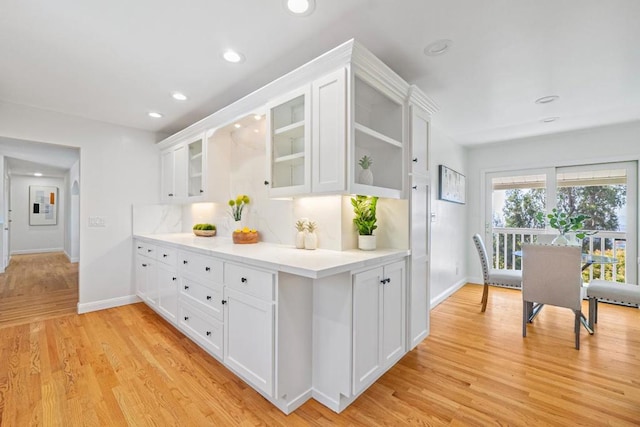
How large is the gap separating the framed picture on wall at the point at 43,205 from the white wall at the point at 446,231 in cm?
1031

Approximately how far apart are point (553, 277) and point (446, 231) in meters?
1.52

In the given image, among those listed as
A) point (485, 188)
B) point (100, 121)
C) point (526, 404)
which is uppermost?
point (100, 121)

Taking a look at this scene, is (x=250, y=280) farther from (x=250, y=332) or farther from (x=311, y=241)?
(x=311, y=241)

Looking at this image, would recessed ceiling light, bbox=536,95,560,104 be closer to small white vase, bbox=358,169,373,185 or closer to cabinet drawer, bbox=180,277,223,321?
small white vase, bbox=358,169,373,185

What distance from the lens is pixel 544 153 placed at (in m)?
4.38

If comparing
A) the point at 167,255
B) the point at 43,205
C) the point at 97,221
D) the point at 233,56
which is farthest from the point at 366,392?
the point at 43,205

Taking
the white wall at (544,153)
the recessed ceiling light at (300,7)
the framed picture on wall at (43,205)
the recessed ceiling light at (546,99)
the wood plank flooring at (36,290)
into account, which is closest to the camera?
the recessed ceiling light at (300,7)

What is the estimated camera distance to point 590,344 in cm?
266

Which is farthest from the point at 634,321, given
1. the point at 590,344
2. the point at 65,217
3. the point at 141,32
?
the point at 65,217

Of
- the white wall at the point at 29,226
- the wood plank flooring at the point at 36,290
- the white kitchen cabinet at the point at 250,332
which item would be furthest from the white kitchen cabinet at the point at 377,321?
the white wall at the point at 29,226

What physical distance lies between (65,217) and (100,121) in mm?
6466

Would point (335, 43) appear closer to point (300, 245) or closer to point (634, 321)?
point (300, 245)

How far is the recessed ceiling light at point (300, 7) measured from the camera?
159 cm

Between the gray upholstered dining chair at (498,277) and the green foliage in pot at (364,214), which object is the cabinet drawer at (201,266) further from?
the gray upholstered dining chair at (498,277)
